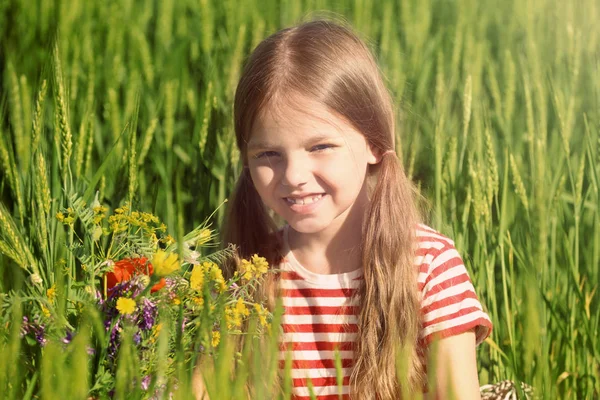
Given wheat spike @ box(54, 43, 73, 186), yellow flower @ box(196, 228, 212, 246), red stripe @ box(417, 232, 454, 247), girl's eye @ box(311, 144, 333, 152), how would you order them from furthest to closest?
red stripe @ box(417, 232, 454, 247) < girl's eye @ box(311, 144, 333, 152) < wheat spike @ box(54, 43, 73, 186) < yellow flower @ box(196, 228, 212, 246)

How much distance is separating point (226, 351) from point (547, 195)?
1.11m

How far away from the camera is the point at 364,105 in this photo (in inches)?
66.2

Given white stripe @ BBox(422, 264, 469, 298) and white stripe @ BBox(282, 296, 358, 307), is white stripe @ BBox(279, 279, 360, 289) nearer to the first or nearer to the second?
white stripe @ BBox(282, 296, 358, 307)

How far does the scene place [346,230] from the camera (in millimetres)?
1767

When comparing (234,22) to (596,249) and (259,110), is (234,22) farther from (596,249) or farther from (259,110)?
(596,249)

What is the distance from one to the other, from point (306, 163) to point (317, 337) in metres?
0.38

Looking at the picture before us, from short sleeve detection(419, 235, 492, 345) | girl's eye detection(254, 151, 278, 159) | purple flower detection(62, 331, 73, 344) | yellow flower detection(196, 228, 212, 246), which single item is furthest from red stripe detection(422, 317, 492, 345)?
purple flower detection(62, 331, 73, 344)

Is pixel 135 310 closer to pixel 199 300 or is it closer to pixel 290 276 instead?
pixel 199 300

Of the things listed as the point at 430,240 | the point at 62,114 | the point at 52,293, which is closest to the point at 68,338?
the point at 52,293

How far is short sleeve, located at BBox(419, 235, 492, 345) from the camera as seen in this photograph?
1.65 metres

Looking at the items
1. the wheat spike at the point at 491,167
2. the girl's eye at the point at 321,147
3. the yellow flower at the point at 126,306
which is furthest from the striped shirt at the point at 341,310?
the yellow flower at the point at 126,306

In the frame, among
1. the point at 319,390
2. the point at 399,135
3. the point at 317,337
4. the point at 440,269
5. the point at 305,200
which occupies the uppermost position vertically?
the point at 399,135

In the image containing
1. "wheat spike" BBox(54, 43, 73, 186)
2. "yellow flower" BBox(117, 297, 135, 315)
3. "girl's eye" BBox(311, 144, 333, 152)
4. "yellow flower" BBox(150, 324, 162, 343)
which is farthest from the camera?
"girl's eye" BBox(311, 144, 333, 152)

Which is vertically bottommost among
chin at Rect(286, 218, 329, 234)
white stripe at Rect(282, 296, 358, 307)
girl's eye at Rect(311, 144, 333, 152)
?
white stripe at Rect(282, 296, 358, 307)
